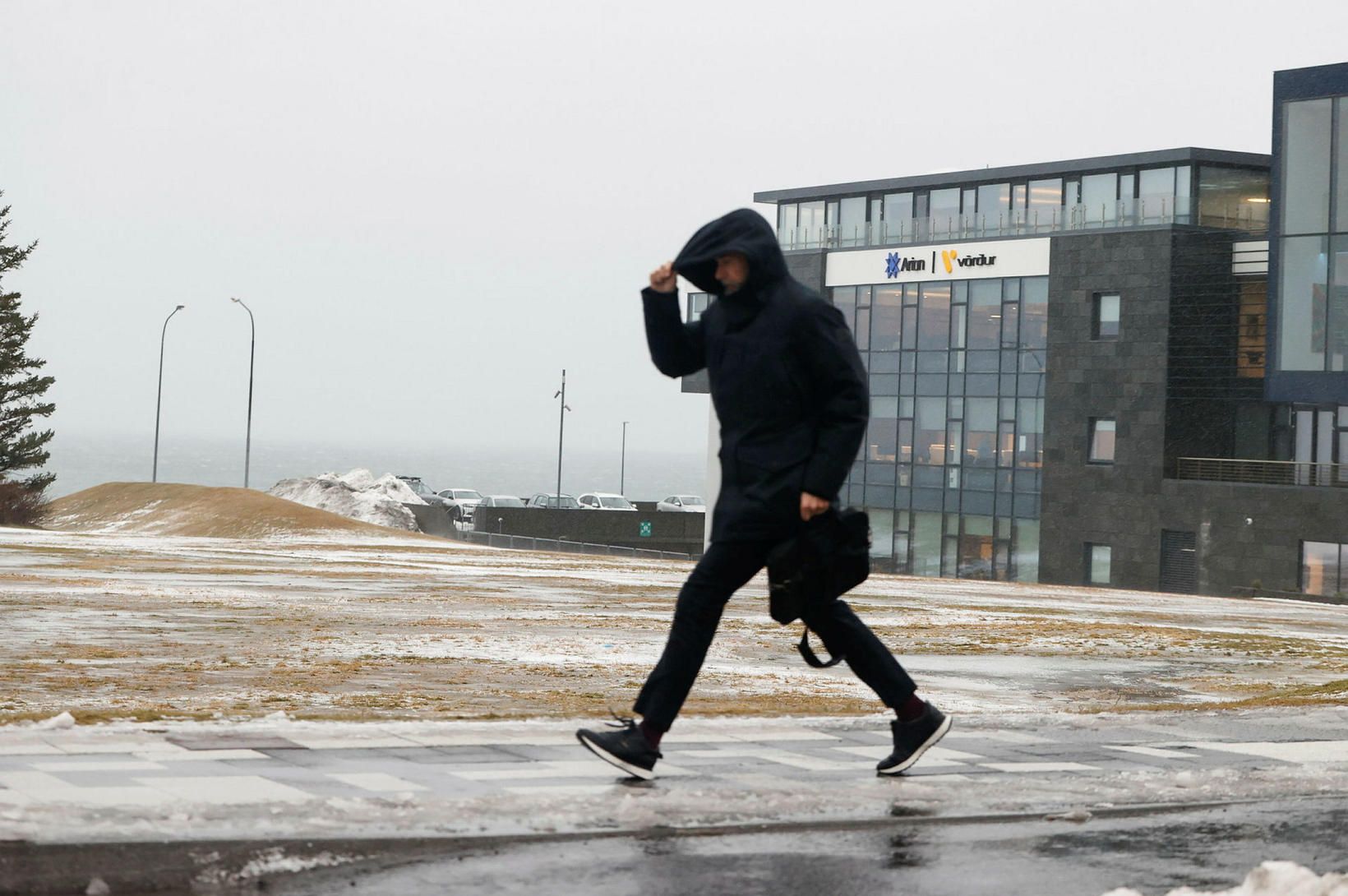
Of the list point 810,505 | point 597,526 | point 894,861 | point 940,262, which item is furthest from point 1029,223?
point 894,861

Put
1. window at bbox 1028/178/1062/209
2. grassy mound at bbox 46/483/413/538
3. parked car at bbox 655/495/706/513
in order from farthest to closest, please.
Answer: parked car at bbox 655/495/706/513, window at bbox 1028/178/1062/209, grassy mound at bbox 46/483/413/538

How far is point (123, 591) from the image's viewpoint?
1888cm

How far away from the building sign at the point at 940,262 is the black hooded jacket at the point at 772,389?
53411mm

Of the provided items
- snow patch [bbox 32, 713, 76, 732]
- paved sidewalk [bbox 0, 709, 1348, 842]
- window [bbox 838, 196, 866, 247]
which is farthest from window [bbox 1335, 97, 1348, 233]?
snow patch [bbox 32, 713, 76, 732]

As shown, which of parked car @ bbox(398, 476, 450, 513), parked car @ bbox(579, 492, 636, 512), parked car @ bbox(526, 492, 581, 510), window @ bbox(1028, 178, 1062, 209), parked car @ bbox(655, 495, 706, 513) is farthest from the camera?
parked car @ bbox(526, 492, 581, 510)

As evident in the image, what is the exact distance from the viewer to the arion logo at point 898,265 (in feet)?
204

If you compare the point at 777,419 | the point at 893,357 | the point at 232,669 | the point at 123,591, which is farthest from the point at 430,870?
the point at 893,357

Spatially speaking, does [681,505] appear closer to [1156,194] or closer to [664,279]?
[1156,194]

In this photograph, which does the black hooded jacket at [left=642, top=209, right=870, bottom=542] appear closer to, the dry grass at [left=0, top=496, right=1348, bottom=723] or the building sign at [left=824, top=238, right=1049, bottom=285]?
the dry grass at [left=0, top=496, right=1348, bottom=723]

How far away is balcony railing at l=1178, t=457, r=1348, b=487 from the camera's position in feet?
167

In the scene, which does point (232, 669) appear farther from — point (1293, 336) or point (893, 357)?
point (893, 357)

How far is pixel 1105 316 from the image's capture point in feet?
187

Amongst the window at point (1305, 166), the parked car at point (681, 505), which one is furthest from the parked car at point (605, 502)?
the window at point (1305, 166)

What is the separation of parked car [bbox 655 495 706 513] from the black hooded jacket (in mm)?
69930
